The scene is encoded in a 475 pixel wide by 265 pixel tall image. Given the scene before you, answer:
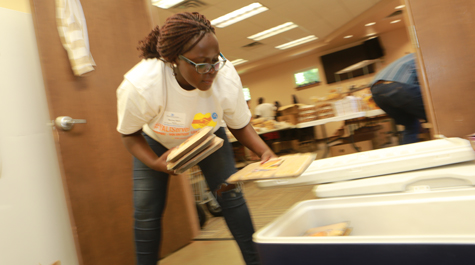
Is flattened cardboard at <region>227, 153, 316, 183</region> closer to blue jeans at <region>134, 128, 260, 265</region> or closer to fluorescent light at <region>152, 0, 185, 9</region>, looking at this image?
blue jeans at <region>134, 128, 260, 265</region>

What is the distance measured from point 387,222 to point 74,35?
1.64 metres

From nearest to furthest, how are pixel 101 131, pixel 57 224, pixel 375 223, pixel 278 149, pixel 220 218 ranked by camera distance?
1. pixel 375 223
2. pixel 57 224
3. pixel 101 131
4. pixel 220 218
5. pixel 278 149

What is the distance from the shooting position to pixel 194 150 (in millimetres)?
847

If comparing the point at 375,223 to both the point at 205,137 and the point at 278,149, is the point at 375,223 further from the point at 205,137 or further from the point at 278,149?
the point at 278,149

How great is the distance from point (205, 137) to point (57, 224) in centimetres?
120

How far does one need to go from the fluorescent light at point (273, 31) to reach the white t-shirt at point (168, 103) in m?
6.30

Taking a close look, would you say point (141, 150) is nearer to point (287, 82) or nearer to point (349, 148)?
point (349, 148)

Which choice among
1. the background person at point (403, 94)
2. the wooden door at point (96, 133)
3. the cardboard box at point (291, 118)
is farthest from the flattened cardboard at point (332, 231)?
the cardboard box at point (291, 118)

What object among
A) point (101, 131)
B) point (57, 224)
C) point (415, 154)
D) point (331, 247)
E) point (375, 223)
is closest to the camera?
point (331, 247)

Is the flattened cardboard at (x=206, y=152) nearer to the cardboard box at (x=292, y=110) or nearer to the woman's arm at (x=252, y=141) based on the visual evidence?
the woman's arm at (x=252, y=141)

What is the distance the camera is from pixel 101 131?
1765 millimetres

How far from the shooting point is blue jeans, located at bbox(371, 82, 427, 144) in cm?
206

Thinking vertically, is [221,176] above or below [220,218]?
above

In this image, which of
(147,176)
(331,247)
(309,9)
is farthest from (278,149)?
(331,247)
